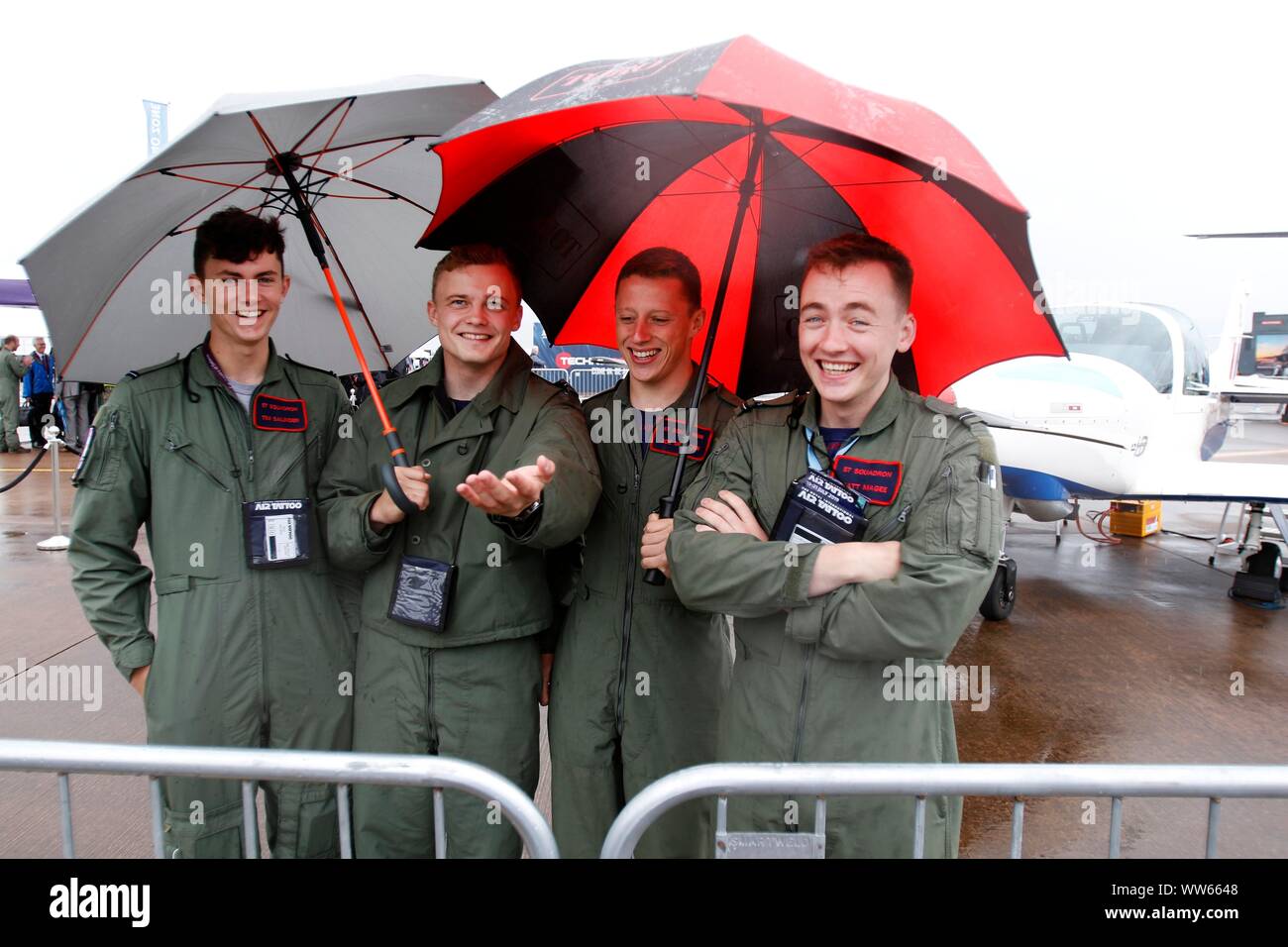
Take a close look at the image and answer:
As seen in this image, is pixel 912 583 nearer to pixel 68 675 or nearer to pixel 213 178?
pixel 213 178

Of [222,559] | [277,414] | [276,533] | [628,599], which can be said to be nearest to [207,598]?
[222,559]

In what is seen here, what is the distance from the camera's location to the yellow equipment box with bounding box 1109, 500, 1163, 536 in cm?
1006

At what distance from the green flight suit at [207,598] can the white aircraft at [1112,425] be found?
5564 mm

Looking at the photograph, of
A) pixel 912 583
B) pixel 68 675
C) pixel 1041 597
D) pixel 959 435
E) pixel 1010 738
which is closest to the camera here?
pixel 912 583

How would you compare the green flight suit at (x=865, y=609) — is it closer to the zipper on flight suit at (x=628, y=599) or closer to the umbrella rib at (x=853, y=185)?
the zipper on flight suit at (x=628, y=599)

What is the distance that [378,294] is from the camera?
3.02m

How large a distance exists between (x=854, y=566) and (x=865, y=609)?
0.11 meters

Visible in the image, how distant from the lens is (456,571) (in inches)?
86.5

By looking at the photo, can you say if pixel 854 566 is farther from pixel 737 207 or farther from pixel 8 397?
pixel 8 397

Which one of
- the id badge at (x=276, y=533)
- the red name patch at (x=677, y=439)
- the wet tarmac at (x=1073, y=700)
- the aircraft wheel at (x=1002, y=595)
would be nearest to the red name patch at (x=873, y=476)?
the red name patch at (x=677, y=439)

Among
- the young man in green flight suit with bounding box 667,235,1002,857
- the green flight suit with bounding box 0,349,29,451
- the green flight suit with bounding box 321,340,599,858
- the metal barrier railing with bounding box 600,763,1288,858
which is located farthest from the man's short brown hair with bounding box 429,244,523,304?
the green flight suit with bounding box 0,349,29,451

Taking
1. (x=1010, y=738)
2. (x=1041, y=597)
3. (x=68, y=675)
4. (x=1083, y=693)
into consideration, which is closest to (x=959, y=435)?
(x=1010, y=738)

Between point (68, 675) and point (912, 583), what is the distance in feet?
17.5

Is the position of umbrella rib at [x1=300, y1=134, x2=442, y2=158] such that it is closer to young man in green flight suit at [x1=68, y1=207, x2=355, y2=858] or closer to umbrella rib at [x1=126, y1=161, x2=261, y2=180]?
umbrella rib at [x1=126, y1=161, x2=261, y2=180]
